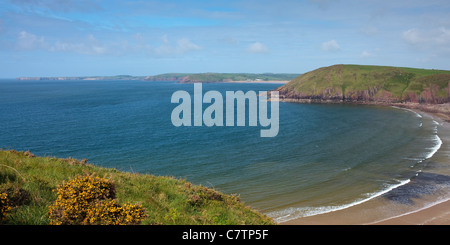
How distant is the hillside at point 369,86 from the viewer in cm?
12531

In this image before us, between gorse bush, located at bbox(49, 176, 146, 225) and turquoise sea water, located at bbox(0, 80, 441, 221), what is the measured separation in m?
19.8

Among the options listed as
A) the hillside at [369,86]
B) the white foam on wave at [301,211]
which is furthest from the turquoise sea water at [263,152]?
the hillside at [369,86]

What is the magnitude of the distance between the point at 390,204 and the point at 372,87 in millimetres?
128387

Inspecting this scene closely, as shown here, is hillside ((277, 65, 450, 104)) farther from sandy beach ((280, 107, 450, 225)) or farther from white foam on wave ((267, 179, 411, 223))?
white foam on wave ((267, 179, 411, 223))

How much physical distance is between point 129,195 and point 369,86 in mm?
152628

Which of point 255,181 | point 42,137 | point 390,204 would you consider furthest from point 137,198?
point 42,137

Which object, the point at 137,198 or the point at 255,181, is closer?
the point at 137,198

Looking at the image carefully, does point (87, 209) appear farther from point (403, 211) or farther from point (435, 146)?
point (435, 146)

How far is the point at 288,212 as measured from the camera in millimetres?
28266

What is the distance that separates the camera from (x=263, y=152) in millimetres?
50781

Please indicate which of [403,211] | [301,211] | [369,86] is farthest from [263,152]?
[369,86]
